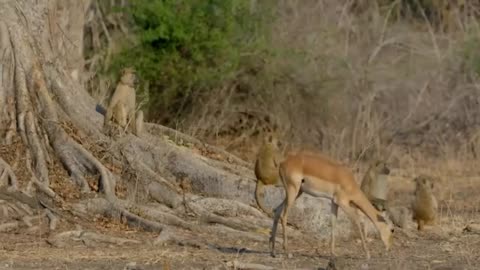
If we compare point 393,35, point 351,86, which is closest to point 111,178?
point 351,86

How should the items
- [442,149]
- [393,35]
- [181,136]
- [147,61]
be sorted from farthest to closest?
[393,35]
[442,149]
[147,61]
[181,136]

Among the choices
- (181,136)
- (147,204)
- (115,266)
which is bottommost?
(115,266)

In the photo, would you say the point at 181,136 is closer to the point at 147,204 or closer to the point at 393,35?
the point at 147,204

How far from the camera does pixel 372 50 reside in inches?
942

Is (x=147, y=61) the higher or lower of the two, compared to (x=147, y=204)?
higher

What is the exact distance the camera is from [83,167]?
45.2 ft

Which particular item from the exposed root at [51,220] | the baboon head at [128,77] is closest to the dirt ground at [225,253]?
the exposed root at [51,220]

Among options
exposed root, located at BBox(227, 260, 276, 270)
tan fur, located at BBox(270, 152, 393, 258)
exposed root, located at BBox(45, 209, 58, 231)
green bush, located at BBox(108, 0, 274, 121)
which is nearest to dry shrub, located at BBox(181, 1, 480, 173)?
green bush, located at BBox(108, 0, 274, 121)

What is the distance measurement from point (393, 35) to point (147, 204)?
12.5 m

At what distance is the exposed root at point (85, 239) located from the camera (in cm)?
1233

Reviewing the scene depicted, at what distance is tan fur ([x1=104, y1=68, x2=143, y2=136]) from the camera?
14281 millimetres

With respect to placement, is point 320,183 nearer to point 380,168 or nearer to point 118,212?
point 118,212

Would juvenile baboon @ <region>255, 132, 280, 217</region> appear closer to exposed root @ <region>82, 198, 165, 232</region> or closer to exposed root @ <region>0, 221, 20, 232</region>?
exposed root @ <region>82, 198, 165, 232</region>

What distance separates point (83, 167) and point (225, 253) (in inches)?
100
